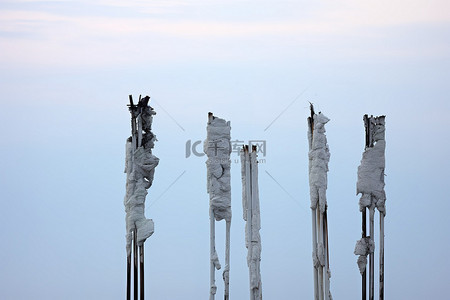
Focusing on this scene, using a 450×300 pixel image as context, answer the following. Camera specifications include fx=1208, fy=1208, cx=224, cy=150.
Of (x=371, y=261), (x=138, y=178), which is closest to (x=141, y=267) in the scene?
(x=138, y=178)

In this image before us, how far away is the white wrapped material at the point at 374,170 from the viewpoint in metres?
27.9

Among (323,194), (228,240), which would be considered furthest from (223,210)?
(323,194)

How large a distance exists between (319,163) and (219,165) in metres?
2.32

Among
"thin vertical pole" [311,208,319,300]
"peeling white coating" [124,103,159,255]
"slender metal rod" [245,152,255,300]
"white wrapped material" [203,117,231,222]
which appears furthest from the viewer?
"thin vertical pole" [311,208,319,300]

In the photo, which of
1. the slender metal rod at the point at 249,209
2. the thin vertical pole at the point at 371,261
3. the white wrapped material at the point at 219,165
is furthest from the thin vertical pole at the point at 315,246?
the white wrapped material at the point at 219,165

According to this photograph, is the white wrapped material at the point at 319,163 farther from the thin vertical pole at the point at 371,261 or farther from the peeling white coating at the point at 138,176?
the peeling white coating at the point at 138,176

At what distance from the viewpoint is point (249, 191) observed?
26.6m

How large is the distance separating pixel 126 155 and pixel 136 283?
273 cm

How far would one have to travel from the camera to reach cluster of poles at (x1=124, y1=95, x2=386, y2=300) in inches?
995

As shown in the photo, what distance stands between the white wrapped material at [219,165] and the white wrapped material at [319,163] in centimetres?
202

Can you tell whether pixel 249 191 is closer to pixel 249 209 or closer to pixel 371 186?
pixel 249 209

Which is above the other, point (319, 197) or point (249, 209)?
point (319, 197)

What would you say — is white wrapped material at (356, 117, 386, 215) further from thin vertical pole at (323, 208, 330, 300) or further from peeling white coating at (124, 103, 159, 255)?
peeling white coating at (124, 103, 159, 255)

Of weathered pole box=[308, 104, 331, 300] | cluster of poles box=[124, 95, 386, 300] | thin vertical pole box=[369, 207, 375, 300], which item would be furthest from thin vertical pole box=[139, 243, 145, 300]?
thin vertical pole box=[369, 207, 375, 300]
